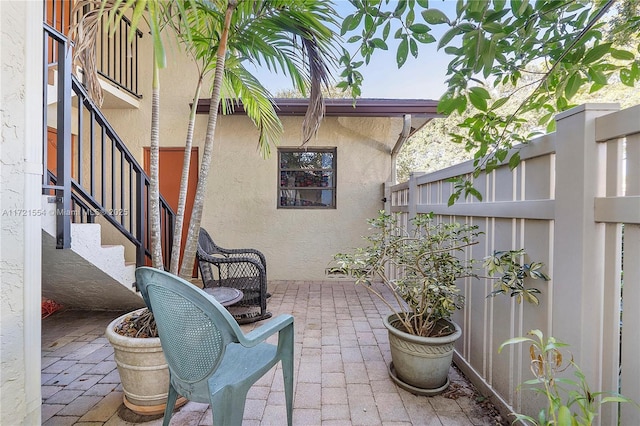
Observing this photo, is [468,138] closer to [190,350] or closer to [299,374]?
[190,350]

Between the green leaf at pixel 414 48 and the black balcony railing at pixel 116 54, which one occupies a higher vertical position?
the black balcony railing at pixel 116 54

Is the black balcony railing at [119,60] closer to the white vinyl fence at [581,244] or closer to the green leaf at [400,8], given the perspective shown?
the green leaf at [400,8]

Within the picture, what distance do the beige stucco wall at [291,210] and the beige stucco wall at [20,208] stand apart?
10.5ft

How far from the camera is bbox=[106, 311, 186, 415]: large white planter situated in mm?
1621

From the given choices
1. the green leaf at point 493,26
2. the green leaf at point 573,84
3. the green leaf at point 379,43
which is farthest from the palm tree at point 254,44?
the green leaf at point 573,84

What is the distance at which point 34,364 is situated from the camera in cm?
149

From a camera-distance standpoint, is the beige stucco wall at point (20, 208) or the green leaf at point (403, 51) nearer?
the green leaf at point (403, 51)

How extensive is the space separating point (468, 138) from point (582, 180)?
55cm

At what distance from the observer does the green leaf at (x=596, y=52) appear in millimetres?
1042

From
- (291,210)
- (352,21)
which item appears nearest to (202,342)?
(352,21)

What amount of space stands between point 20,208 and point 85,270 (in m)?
1.19

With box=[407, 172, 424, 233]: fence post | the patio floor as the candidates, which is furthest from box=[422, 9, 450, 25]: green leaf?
box=[407, 172, 424, 233]: fence post

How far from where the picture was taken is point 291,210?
4.76m

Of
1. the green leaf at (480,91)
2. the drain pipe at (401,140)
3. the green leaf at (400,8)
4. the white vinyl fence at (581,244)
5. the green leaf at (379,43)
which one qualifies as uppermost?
the drain pipe at (401,140)
